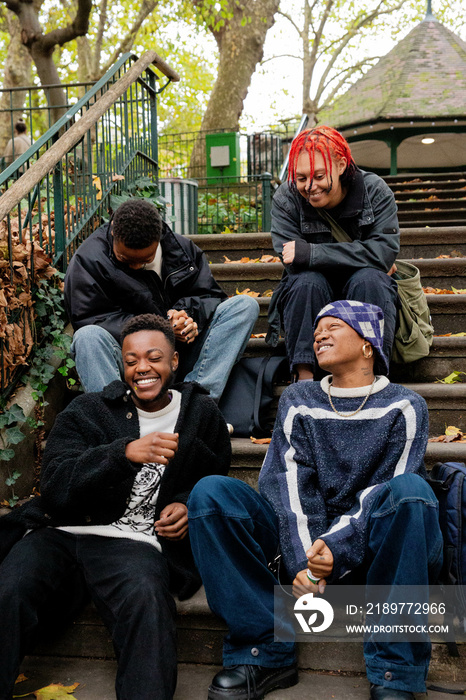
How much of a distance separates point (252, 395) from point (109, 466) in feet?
4.30

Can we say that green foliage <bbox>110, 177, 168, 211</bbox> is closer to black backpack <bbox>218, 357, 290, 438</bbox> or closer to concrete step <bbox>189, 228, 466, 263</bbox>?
concrete step <bbox>189, 228, 466, 263</bbox>

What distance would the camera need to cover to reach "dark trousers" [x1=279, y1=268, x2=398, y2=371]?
Answer: 10.5 ft

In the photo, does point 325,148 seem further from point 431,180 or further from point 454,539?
point 431,180

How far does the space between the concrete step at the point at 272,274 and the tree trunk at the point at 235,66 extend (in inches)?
336

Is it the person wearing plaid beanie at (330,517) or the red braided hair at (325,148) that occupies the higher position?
the red braided hair at (325,148)

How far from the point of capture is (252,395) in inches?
135

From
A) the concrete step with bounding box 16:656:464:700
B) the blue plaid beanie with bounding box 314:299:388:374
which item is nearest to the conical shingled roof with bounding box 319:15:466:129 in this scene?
the blue plaid beanie with bounding box 314:299:388:374

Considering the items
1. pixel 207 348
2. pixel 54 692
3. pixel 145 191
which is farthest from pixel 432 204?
pixel 54 692

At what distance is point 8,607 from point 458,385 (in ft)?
7.81

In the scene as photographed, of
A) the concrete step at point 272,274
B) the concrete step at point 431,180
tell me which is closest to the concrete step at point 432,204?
the concrete step at point 431,180

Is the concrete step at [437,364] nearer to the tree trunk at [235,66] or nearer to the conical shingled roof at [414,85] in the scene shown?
the conical shingled roof at [414,85]

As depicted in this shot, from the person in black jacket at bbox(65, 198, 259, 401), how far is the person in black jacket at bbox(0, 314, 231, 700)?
25.2 inches

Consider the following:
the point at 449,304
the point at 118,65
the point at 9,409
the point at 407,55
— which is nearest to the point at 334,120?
the point at 407,55

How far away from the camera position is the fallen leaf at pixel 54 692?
216cm
